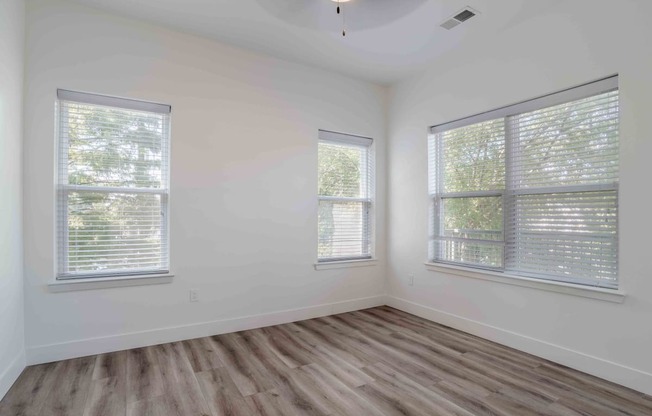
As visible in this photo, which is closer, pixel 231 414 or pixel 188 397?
pixel 231 414

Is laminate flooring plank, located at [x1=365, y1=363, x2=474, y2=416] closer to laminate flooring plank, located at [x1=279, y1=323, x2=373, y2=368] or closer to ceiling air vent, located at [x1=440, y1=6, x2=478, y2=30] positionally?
laminate flooring plank, located at [x1=279, y1=323, x2=373, y2=368]

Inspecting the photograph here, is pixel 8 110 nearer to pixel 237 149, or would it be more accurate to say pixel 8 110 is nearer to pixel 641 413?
pixel 237 149

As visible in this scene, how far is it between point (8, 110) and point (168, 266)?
165 cm

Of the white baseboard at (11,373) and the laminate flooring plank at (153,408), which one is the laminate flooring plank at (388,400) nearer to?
the laminate flooring plank at (153,408)

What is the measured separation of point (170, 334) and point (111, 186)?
146 centimetres

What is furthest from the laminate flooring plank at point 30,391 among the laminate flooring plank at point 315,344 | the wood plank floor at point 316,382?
the laminate flooring plank at point 315,344

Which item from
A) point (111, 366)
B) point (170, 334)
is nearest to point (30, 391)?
point (111, 366)

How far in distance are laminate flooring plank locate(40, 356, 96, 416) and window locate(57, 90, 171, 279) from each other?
2.29 ft

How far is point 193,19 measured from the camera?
2955mm

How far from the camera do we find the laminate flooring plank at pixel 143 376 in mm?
2217

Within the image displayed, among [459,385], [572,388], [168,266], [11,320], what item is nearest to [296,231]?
[168,266]

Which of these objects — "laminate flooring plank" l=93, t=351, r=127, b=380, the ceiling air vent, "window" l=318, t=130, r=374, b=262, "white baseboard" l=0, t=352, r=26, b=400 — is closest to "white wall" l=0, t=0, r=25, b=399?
"white baseboard" l=0, t=352, r=26, b=400

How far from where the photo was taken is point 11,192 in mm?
2350

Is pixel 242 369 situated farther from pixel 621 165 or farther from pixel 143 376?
pixel 621 165
